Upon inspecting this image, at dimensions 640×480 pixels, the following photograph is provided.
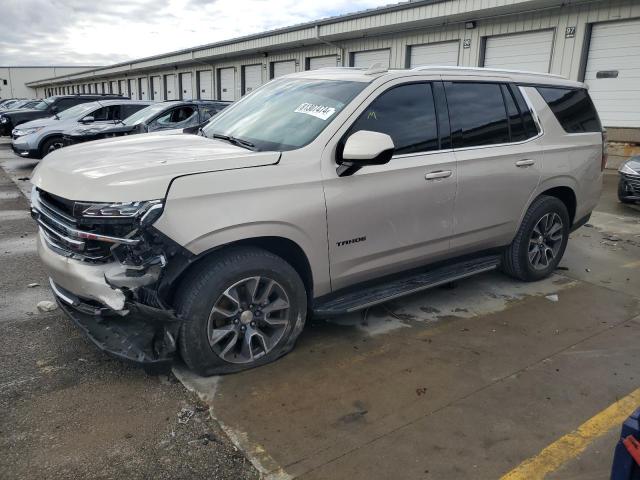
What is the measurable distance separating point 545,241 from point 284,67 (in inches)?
762

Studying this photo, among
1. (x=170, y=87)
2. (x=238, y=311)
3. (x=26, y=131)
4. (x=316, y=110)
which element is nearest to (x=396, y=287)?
(x=238, y=311)

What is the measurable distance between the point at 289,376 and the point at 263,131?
5.78 feet

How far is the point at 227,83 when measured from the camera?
2719 cm

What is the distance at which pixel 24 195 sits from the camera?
31.3 feet

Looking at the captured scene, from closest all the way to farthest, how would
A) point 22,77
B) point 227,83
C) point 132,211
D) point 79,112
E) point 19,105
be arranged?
point 132,211, point 79,112, point 227,83, point 19,105, point 22,77

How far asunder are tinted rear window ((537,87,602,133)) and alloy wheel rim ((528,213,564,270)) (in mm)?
905

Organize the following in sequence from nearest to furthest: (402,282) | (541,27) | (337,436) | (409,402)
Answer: (337,436)
(409,402)
(402,282)
(541,27)

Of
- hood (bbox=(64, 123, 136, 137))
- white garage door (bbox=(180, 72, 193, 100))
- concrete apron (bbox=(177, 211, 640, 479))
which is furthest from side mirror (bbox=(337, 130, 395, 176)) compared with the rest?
white garage door (bbox=(180, 72, 193, 100))

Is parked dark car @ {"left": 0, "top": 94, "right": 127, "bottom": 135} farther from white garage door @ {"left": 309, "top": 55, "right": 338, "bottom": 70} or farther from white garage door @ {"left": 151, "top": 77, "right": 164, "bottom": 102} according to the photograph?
white garage door @ {"left": 151, "top": 77, "right": 164, "bottom": 102}

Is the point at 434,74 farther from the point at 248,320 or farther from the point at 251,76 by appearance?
the point at 251,76

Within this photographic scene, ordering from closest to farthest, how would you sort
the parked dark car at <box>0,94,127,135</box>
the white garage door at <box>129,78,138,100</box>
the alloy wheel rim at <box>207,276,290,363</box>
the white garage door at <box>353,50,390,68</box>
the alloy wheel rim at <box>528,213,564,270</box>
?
the alloy wheel rim at <box>207,276,290,363</box>
the alloy wheel rim at <box>528,213,564,270</box>
the white garage door at <box>353,50,390,68</box>
the parked dark car at <box>0,94,127,135</box>
the white garage door at <box>129,78,138,100</box>

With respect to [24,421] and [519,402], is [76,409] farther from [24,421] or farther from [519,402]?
[519,402]

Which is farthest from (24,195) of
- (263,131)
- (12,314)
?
(263,131)

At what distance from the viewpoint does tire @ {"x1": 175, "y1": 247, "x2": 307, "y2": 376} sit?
10.0 feet
